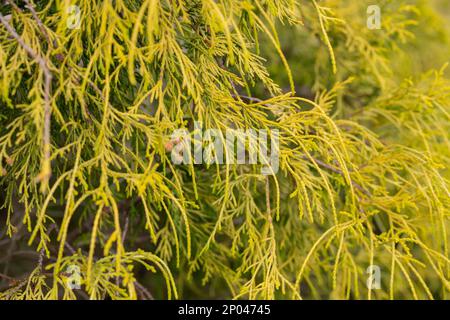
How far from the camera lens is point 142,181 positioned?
5.47ft

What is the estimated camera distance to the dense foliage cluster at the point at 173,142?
169cm

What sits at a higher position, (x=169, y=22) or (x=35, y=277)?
(x=169, y=22)

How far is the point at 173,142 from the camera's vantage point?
182 centimetres

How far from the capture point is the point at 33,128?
192cm

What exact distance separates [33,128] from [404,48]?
3.56m

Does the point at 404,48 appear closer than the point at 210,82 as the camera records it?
No

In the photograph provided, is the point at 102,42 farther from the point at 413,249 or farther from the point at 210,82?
the point at 413,249

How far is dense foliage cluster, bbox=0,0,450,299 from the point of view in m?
1.69
